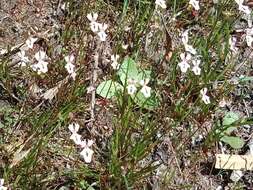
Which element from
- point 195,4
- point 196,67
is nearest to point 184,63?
point 196,67

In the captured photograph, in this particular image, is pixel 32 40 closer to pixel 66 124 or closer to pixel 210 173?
pixel 66 124

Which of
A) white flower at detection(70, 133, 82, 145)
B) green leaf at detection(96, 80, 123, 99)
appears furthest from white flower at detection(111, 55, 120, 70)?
white flower at detection(70, 133, 82, 145)

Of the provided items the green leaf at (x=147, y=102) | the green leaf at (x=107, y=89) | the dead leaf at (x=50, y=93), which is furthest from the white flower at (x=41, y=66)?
the green leaf at (x=147, y=102)

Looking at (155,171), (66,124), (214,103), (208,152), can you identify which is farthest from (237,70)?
(66,124)

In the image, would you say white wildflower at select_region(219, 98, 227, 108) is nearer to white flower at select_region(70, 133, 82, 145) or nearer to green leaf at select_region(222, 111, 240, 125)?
green leaf at select_region(222, 111, 240, 125)

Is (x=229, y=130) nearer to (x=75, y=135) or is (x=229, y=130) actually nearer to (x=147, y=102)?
(x=147, y=102)

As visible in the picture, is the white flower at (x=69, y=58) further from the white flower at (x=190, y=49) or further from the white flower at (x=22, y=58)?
the white flower at (x=190, y=49)
